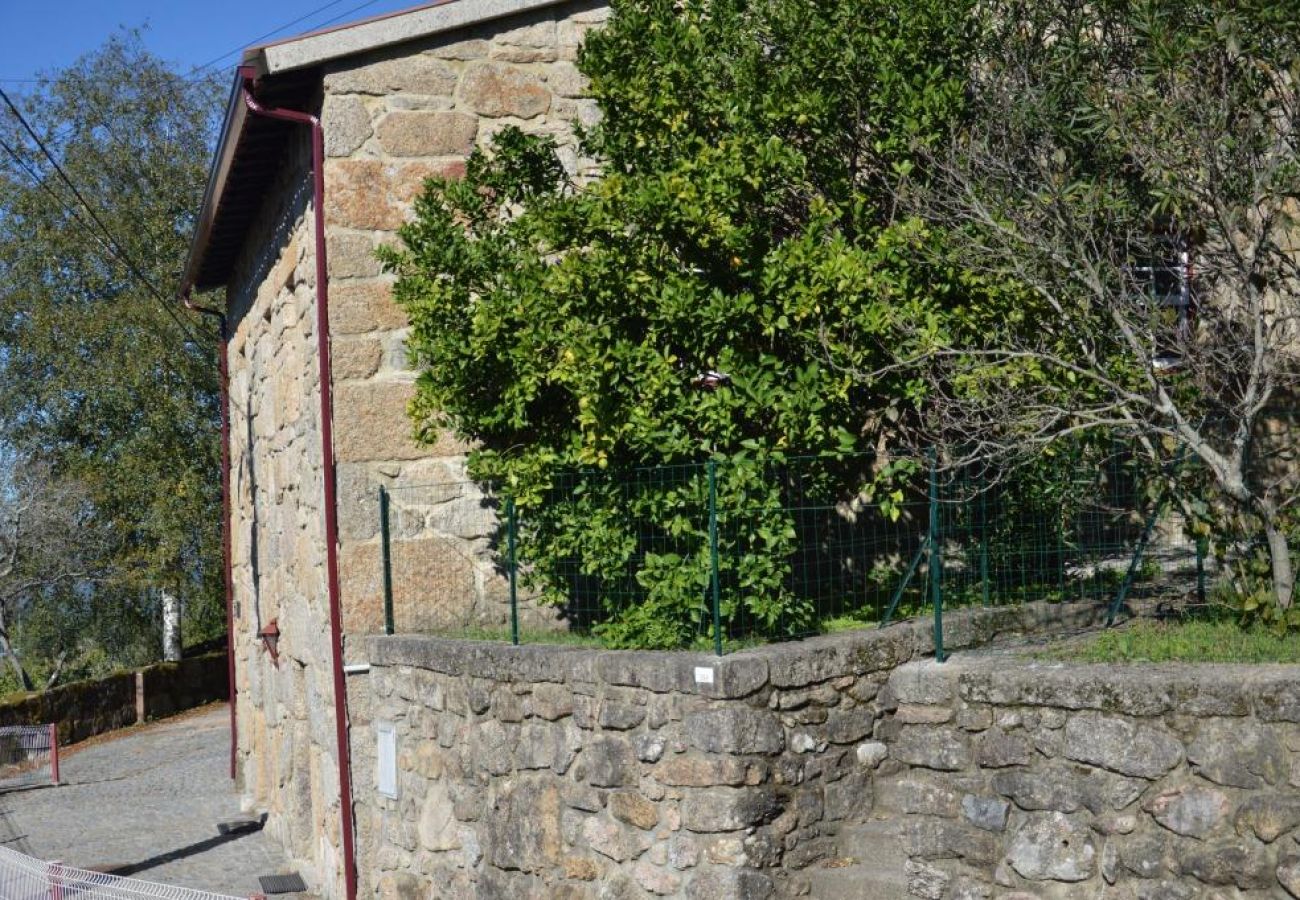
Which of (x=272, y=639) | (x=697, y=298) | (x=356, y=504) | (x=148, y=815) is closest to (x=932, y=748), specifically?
(x=697, y=298)

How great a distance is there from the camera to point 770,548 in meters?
6.75

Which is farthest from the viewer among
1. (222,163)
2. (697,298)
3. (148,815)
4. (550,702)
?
(148,815)

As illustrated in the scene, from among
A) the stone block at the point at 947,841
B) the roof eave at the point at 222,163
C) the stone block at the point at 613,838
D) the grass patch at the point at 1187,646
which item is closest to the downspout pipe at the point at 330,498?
the roof eave at the point at 222,163

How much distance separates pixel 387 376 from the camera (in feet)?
27.8

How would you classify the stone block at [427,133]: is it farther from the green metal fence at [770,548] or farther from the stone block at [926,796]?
the stone block at [926,796]

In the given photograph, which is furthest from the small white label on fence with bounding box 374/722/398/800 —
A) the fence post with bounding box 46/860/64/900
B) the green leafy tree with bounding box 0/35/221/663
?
the green leafy tree with bounding box 0/35/221/663

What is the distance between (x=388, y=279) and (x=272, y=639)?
3.75 m

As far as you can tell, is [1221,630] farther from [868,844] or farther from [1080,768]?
[868,844]

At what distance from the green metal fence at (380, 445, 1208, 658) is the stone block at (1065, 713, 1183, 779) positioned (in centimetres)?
97

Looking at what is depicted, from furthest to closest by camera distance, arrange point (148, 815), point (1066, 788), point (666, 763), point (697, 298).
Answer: point (148, 815), point (697, 298), point (666, 763), point (1066, 788)

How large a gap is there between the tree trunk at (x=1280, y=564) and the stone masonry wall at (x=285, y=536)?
508cm

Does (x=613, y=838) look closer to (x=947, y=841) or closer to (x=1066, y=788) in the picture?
(x=947, y=841)

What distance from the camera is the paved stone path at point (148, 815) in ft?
35.6

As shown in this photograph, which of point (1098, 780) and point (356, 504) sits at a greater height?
point (356, 504)
